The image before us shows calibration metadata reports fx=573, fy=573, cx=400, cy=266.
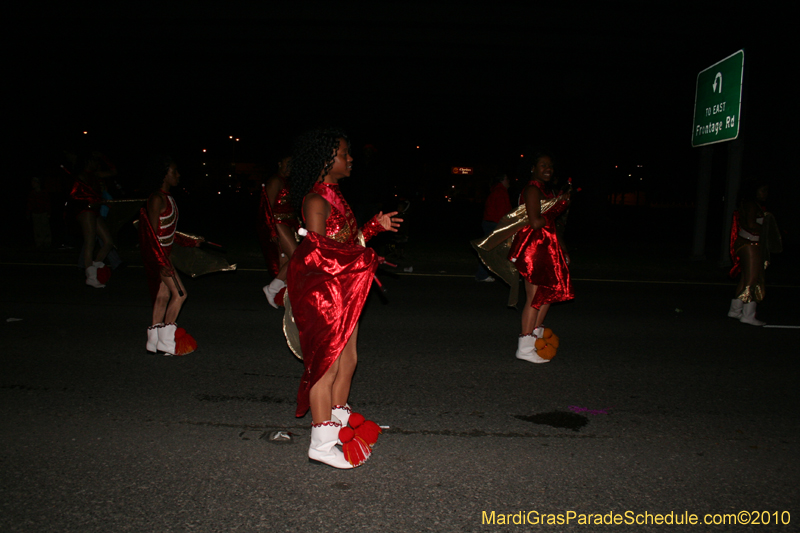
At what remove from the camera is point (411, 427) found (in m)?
3.68

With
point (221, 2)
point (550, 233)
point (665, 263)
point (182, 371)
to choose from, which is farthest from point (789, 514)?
point (221, 2)

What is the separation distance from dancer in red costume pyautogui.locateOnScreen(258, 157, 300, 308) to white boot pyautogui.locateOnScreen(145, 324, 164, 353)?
77.3 inches

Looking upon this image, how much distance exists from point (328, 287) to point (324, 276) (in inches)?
2.5

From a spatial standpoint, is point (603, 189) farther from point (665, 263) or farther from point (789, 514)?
point (789, 514)

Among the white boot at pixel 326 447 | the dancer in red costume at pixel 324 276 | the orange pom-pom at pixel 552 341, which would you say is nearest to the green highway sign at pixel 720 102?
the orange pom-pom at pixel 552 341

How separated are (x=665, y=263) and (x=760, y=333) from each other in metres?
6.06

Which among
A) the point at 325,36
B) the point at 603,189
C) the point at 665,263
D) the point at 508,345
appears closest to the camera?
the point at 508,345

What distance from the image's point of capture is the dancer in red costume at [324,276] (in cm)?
303

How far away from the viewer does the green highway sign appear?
1196 cm

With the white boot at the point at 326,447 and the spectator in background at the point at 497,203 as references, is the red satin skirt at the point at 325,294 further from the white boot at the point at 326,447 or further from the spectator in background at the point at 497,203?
the spectator in background at the point at 497,203

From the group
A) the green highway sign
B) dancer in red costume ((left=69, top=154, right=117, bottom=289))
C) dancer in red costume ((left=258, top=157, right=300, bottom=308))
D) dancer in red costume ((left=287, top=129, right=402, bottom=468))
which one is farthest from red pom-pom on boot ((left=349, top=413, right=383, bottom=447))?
the green highway sign

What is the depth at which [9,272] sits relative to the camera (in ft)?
31.0

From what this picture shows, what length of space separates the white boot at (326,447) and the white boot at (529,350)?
2.48 metres

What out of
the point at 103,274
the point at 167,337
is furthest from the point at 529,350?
the point at 103,274
